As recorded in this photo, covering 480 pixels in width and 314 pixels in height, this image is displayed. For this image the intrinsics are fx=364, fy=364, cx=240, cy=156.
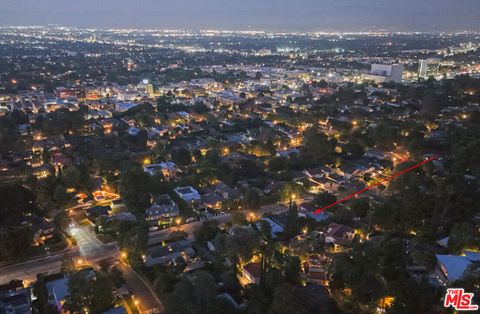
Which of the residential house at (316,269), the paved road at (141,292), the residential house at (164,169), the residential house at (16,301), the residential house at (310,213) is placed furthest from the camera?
the residential house at (164,169)

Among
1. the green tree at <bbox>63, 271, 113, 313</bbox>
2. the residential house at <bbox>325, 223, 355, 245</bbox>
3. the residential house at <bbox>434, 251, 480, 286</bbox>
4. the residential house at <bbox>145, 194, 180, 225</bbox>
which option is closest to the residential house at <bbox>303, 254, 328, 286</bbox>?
the residential house at <bbox>325, 223, 355, 245</bbox>

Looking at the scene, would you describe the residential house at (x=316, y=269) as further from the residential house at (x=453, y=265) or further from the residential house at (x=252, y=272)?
the residential house at (x=453, y=265)

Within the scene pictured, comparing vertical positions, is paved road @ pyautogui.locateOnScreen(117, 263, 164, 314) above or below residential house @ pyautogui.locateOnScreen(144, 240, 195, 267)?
below

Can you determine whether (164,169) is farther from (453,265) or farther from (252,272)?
(453,265)

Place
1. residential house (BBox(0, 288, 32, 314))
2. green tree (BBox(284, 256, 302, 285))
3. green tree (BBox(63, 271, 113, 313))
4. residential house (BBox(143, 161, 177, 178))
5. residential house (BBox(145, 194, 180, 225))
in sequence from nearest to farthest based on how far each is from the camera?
green tree (BBox(63, 271, 113, 313)), residential house (BBox(0, 288, 32, 314)), green tree (BBox(284, 256, 302, 285)), residential house (BBox(145, 194, 180, 225)), residential house (BBox(143, 161, 177, 178))

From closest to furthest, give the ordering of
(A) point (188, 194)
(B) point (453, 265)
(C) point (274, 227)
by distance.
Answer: (B) point (453, 265) → (C) point (274, 227) → (A) point (188, 194)

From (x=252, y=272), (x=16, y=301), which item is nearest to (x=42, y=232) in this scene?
(x=16, y=301)

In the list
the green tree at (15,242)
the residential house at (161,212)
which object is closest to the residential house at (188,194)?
the residential house at (161,212)

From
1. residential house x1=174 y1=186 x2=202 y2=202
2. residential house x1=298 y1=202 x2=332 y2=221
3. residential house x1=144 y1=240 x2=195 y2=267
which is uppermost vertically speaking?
residential house x1=174 y1=186 x2=202 y2=202

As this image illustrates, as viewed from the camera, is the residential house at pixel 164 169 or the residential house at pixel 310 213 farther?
the residential house at pixel 164 169

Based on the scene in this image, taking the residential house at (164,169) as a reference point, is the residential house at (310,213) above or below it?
below

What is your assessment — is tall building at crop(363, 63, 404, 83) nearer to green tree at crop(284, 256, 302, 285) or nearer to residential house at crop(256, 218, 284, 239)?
residential house at crop(256, 218, 284, 239)

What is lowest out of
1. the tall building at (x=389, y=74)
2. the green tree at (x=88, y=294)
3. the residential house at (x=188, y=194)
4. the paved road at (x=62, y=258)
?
the paved road at (x=62, y=258)
